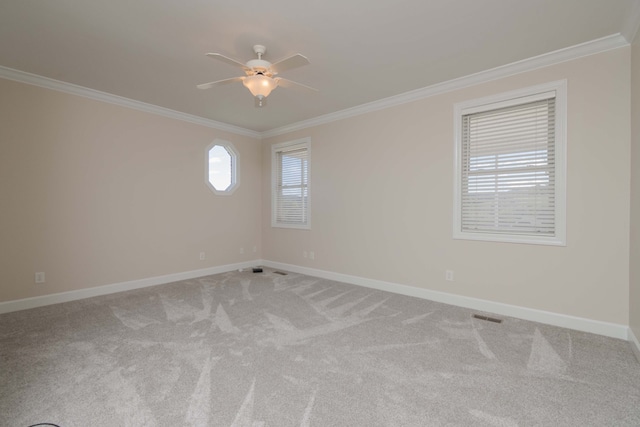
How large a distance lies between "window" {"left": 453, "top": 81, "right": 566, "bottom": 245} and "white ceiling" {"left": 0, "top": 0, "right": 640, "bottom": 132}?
466 millimetres

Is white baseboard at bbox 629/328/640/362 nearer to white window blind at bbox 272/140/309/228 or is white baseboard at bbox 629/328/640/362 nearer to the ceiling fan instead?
the ceiling fan

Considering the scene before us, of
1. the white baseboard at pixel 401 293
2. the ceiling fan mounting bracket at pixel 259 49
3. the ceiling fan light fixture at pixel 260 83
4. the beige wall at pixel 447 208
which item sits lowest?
the white baseboard at pixel 401 293

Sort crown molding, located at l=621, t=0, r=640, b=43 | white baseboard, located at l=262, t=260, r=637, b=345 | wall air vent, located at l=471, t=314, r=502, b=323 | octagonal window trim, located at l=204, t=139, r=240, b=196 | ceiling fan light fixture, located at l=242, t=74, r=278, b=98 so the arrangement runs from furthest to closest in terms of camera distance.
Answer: octagonal window trim, located at l=204, t=139, r=240, b=196 → wall air vent, located at l=471, t=314, r=502, b=323 → white baseboard, located at l=262, t=260, r=637, b=345 → ceiling fan light fixture, located at l=242, t=74, r=278, b=98 → crown molding, located at l=621, t=0, r=640, b=43

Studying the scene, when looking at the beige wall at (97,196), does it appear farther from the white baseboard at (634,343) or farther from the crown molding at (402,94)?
the white baseboard at (634,343)

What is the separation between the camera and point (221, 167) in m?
5.50

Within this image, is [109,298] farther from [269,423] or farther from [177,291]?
[269,423]

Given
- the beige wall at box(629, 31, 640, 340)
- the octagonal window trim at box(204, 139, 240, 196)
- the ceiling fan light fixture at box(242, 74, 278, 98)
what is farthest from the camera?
the octagonal window trim at box(204, 139, 240, 196)

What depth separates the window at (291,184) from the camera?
212 inches

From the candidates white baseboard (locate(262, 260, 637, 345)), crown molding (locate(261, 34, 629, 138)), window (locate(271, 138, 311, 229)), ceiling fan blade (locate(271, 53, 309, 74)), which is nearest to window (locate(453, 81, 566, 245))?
crown molding (locate(261, 34, 629, 138))

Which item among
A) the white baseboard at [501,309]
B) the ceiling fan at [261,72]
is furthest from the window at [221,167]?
the ceiling fan at [261,72]

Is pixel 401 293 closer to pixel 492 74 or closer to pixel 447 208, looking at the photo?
pixel 447 208

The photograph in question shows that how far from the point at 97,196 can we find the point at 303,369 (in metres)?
3.65

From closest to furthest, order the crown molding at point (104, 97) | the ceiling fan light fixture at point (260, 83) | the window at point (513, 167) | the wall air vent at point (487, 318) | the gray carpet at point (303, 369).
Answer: the gray carpet at point (303, 369), the ceiling fan light fixture at point (260, 83), the window at point (513, 167), the wall air vent at point (487, 318), the crown molding at point (104, 97)

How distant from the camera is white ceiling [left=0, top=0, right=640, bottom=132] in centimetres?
228
